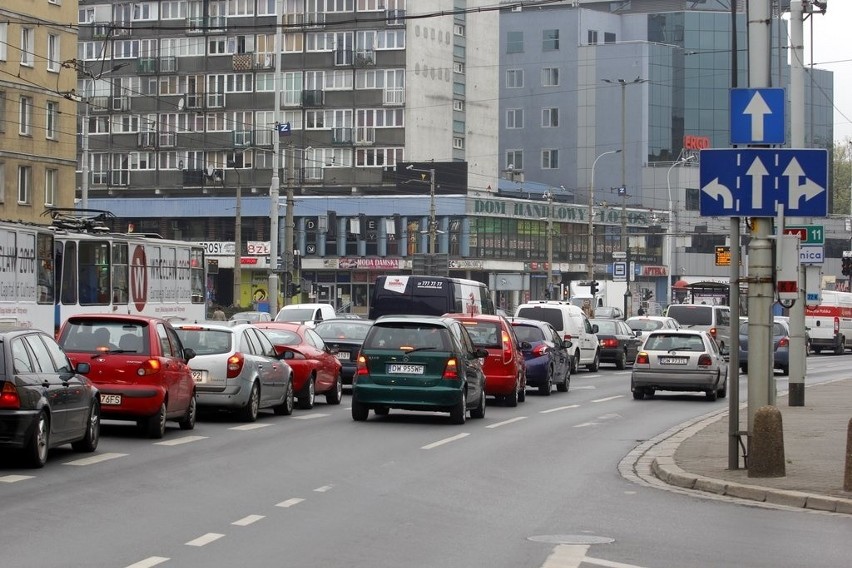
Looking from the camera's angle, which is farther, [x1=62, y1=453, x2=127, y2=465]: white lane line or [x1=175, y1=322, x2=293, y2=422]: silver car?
[x1=175, y1=322, x2=293, y2=422]: silver car

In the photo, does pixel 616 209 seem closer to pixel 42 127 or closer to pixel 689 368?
pixel 42 127

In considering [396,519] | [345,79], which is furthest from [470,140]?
[396,519]

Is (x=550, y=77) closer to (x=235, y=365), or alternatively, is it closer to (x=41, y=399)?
(x=235, y=365)

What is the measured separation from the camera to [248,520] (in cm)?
1208

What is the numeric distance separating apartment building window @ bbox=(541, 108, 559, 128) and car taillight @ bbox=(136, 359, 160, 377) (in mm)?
105528

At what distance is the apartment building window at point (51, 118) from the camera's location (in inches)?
2564

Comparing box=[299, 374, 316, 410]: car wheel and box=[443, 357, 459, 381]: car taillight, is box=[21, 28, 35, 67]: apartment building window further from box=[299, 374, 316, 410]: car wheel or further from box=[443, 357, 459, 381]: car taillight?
box=[443, 357, 459, 381]: car taillight

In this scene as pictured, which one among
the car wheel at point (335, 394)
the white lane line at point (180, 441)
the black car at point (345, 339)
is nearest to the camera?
the white lane line at point (180, 441)

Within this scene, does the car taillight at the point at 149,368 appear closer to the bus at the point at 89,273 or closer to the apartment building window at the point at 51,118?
the bus at the point at 89,273

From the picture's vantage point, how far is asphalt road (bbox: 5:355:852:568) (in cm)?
1038

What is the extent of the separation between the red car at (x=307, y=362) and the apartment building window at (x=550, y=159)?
96.0 metres

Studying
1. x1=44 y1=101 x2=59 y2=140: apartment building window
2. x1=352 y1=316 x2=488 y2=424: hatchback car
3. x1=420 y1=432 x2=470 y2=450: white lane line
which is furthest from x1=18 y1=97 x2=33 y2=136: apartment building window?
x1=420 y1=432 x2=470 y2=450: white lane line

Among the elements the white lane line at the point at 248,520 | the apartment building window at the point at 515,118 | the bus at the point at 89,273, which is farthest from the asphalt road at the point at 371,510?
the apartment building window at the point at 515,118

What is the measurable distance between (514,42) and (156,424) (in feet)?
355
